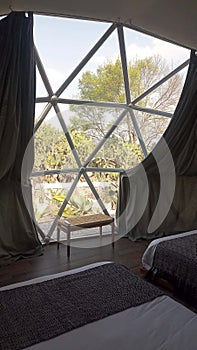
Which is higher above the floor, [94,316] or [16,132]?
[16,132]

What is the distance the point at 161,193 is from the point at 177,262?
2044 mm

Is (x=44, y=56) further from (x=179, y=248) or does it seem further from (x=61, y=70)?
(x=179, y=248)

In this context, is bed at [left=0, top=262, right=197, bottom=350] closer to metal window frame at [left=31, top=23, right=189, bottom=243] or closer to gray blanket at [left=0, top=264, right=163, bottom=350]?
gray blanket at [left=0, top=264, right=163, bottom=350]

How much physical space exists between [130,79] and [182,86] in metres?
0.77

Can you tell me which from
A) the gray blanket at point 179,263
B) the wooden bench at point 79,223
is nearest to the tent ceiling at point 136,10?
the gray blanket at point 179,263

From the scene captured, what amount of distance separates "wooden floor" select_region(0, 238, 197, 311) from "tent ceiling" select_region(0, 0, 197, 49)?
2663 millimetres

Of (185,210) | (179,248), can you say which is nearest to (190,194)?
(185,210)

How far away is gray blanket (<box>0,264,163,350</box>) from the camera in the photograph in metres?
1.83

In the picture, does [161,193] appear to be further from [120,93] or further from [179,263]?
[179,263]

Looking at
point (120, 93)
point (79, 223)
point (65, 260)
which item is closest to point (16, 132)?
point (79, 223)

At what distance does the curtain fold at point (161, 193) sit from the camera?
16.2ft

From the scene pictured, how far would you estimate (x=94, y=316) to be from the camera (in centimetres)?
197

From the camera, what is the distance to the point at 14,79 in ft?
12.4

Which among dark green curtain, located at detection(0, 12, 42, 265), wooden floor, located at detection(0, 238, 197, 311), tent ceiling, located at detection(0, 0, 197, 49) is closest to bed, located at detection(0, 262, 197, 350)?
wooden floor, located at detection(0, 238, 197, 311)
